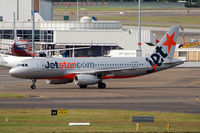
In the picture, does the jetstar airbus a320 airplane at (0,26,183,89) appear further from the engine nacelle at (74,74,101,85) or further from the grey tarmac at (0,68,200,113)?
the grey tarmac at (0,68,200,113)

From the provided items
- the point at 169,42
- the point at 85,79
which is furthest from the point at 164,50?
the point at 85,79

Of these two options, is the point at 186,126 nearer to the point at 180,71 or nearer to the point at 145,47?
the point at 180,71

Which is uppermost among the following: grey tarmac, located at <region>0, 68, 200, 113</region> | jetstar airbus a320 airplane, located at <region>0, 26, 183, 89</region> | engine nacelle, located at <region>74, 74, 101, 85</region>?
jetstar airbus a320 airplane, located at <region>0, 26, 183, 89</region>

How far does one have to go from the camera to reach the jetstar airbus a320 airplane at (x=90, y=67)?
219ft

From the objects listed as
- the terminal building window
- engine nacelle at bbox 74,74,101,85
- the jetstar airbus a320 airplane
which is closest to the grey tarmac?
engine nacelle at bbox 74,74,101,85

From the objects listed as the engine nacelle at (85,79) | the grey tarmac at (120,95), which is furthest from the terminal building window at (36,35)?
the engine nacelle at (85,79)

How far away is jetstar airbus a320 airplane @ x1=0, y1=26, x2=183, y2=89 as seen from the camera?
219 feet

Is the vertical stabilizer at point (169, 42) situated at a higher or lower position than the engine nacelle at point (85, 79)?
higher

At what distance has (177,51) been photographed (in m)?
113

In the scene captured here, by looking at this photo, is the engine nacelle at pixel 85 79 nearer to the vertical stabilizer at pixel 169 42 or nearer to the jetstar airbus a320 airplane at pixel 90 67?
the jetstar airbus a320 airplane at pixel 90 67

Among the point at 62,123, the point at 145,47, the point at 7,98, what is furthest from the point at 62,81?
the point at 145,47

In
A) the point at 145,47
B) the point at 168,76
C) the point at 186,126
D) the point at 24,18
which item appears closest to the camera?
the point at 186,126

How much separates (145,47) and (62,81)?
4328 centimetres

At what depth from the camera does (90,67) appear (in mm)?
69062
